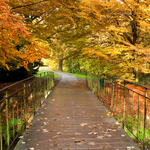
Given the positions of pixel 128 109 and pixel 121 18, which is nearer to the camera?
pixel 128 109

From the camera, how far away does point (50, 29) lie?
423 inches

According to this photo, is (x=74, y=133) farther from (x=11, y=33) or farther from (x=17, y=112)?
(x=11, y=33)

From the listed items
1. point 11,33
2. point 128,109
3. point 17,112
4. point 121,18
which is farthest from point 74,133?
point 121,18

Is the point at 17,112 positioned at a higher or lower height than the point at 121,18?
lower

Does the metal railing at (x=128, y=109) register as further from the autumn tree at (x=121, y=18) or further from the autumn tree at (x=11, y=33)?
the autumn tree at (x=11, y=33)

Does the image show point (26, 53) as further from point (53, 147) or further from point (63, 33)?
point (63, 33)

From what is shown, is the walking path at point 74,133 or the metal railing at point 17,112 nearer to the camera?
the metal railing at point 17,112

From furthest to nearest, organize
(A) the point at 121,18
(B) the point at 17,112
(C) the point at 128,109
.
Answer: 1. (A) the point at 121,18
2. (C) the point at 128,109
3. (B) the point at 17,112

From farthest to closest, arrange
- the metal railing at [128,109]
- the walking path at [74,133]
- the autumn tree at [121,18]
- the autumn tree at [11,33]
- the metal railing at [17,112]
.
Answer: the autumn tree at [121,18] → the autumn tree at [11,33] → the metal railing at [128,109] → the walking path at [74,133] → the metal railing at [17,112]

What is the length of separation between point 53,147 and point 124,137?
69.1 inches

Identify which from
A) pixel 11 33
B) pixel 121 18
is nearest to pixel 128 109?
pixel 11 33

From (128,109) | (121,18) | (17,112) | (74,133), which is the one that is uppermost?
(121,18)

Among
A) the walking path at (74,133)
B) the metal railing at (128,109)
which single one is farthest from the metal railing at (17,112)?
the metal railing at (128,109)

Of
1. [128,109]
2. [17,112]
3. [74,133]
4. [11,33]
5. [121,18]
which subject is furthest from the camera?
[121,18]
